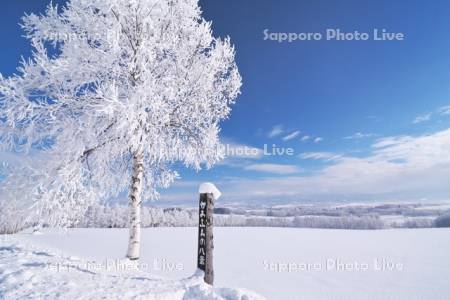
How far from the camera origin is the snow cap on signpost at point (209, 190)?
7293mm

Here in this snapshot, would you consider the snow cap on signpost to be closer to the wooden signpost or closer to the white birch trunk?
the wooden signpost

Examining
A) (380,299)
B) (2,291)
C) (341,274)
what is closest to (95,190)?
(2,291)

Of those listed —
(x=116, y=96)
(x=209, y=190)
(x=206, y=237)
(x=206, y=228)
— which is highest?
(x=116, y=96)

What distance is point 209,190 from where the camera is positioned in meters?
7.30

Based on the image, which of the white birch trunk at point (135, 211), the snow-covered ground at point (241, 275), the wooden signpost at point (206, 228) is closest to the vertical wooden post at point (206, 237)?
the wooden signpost at point (206, 228)

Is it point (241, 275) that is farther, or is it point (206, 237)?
point (241, 275)

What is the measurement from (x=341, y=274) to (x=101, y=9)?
12.9 metres

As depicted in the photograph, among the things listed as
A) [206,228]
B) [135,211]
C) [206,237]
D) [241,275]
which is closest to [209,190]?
[206,228]

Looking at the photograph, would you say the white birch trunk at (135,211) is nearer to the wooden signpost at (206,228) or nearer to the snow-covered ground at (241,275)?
the snow-covered ground at (241,275)

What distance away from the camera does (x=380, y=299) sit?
9.31 metres

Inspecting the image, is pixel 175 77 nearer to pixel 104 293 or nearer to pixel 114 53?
pixel 114 53

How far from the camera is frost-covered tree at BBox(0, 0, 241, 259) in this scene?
7371mm

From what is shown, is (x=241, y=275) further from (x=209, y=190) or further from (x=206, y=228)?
(x=209, y=190)

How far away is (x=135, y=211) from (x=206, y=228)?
2562mm
